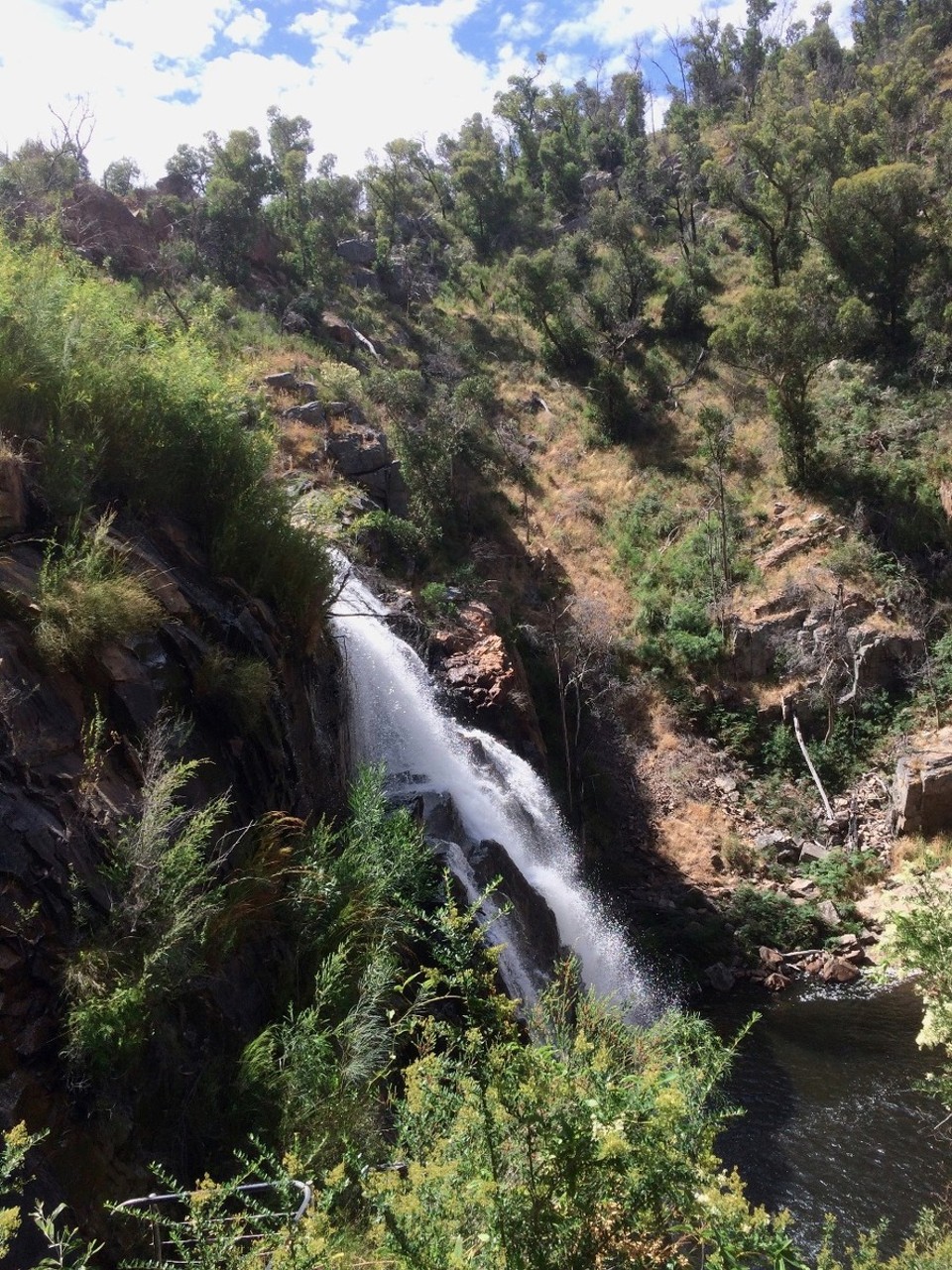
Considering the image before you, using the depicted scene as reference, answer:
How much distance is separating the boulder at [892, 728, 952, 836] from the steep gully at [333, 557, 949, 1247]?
3.87 metres

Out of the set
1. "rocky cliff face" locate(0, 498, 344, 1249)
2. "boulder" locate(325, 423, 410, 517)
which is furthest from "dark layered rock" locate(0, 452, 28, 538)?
"boulder" locate(325, 423, 410, 517)

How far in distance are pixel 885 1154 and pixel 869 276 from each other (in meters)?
24.3

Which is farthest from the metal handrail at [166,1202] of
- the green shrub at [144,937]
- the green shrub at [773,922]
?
the green shrub at [773,922]

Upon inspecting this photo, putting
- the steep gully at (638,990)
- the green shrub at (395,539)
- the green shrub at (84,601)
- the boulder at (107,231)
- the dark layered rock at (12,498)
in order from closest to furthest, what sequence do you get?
the green shrub at (84,601) → the dark layered rock at (12,498) → the steep gully at (638,990) → the green shrub at (395,539) → the boulder at (107,231)

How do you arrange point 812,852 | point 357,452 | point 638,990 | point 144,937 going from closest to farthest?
1. point 144,937
2. point 638,990
3. point 812,852
4. point 357,452

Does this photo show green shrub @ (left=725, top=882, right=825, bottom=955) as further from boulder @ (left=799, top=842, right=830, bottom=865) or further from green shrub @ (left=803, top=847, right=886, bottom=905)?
→ boulder @ (left=799, top=842, right=830, bottom=865)

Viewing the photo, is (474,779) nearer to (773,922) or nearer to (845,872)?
(773,922)

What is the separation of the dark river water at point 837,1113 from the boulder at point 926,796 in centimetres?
378

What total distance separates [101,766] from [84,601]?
133cm

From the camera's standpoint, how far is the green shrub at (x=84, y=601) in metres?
6.15

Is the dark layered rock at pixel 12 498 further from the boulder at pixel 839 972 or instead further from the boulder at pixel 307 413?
the boulder at pixel 307 413

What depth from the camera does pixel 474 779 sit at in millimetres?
13797

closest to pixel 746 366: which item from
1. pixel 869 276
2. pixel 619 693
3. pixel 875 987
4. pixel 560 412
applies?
pixel 869 276

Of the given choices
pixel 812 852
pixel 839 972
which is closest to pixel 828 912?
pixel 839 972
